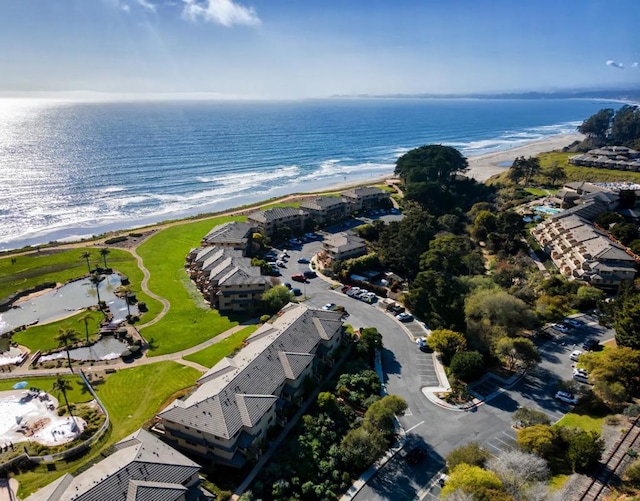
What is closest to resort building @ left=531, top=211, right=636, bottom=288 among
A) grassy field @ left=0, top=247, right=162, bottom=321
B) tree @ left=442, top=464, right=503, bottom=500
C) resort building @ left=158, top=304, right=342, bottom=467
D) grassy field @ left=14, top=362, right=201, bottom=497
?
resort building @ left=158, top=304, right=342, bottom=467

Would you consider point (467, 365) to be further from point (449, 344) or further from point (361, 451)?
point (361, 451)

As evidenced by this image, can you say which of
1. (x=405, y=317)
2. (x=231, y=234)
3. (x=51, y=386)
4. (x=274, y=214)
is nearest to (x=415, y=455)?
(x=405, y=317)

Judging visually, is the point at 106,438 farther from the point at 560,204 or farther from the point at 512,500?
the point at 560,204

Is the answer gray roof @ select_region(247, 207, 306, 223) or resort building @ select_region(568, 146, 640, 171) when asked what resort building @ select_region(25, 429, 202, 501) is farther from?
resort building @ select_region(568, 146, 640, 171)

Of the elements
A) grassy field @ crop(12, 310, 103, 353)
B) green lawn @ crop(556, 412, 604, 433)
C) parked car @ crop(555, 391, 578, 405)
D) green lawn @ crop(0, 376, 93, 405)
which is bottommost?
green lawn @ crop(556, 412, 604, 433)

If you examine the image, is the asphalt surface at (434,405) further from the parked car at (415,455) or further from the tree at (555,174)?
the tree at (555,174)

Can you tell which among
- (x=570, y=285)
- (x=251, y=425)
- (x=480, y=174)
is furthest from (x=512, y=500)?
(x=480, y=174)
